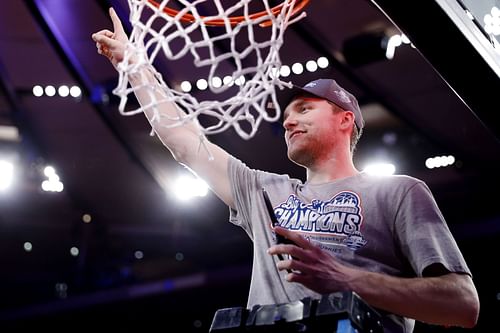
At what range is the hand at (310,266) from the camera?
55.9 inches

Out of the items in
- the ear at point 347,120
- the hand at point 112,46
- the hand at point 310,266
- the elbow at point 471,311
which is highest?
the hand at point 112,46

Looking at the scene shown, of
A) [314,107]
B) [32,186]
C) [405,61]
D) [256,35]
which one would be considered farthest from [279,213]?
[32,186]

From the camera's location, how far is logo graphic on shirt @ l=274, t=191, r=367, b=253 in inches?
66.2

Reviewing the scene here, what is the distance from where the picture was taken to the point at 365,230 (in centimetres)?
168

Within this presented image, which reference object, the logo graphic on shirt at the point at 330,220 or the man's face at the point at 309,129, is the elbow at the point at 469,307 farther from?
the man's face at the point at 309,129

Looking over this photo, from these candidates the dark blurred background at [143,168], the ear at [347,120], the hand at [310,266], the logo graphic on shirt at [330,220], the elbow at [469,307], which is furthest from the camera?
the dark blurred background at [143,168]

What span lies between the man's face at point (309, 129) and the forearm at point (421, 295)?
50cm

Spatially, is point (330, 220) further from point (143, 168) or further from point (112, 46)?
point (143, 168)

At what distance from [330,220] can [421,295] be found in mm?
294

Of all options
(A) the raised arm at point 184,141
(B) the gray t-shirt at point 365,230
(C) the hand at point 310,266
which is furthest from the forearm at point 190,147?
(C) the hand at point 310,266

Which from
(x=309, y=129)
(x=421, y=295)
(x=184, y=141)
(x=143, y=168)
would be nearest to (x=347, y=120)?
(x=309, y=129)

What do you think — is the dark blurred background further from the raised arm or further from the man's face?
the raised arm

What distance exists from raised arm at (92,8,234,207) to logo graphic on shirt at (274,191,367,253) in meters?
0.23

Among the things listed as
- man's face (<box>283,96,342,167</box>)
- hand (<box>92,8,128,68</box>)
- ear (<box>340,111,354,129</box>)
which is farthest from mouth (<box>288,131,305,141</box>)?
hand (<box>92,8,128,68</box>)
